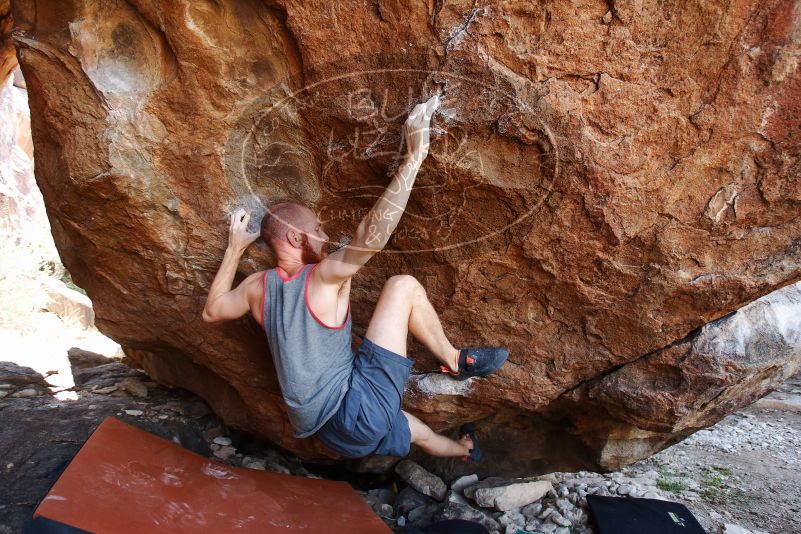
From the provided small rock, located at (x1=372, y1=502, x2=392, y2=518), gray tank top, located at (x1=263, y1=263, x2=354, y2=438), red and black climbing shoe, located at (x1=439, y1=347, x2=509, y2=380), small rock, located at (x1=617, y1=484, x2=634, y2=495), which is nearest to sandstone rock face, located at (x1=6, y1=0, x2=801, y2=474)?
red and black climbing shoe, located at (x1=439, y1=347, x2=509, y2=380)

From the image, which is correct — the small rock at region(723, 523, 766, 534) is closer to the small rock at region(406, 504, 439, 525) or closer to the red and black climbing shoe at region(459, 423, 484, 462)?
the red and black climbing shoe at region(459, 423, 484, 462)

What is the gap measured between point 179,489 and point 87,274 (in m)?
1.26

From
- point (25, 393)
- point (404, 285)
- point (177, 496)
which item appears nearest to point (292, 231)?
point (404, 285)

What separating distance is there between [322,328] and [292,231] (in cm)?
42

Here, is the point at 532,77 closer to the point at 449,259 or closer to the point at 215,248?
the point at 449,259

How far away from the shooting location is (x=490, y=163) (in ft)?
7.22

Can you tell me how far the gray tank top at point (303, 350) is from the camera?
93.4 inches

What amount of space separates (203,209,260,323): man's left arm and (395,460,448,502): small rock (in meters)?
1.53

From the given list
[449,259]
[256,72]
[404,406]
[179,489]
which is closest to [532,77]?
[449,259]

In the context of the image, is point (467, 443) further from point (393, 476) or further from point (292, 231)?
point (292, 231)

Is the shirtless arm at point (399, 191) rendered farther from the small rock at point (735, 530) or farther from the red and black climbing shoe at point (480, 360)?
the small rock at point (735, 530)

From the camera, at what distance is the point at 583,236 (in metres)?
2.29

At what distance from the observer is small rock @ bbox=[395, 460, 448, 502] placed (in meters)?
3.35

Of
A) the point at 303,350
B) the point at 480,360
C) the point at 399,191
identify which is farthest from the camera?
the point at 480,360
